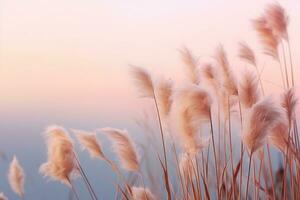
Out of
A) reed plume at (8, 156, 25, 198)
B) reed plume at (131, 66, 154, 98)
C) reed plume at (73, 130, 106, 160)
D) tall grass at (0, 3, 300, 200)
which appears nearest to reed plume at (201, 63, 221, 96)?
tall grass at (0, 3, 300, 200)

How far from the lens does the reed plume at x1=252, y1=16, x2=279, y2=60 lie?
1.77 metres

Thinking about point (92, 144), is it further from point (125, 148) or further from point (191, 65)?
point (191, 65)

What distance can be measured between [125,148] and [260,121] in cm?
44

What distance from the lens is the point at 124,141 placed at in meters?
1.50

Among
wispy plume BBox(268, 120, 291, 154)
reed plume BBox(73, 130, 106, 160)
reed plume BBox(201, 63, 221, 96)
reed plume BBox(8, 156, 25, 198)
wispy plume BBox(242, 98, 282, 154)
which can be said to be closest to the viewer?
wispy plume BBox(242, 98, 282, 154)

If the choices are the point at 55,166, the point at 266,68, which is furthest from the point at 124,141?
the point at 266,68

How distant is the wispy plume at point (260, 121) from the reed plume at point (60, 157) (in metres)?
0.57

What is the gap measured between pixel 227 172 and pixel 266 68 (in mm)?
525

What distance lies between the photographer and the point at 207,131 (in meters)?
2.03

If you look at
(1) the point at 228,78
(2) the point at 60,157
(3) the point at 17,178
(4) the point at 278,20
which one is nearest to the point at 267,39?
(4) the point at 278,20

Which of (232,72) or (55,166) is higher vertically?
(232,72)

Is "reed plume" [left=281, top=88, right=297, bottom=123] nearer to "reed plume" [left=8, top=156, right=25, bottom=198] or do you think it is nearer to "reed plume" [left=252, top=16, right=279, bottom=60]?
"reed plume" [left=252, top=16, right=279, bottom=60]

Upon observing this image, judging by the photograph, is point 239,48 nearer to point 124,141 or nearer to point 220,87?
point 220,87

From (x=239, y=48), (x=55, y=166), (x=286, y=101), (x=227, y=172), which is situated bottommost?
(x=227, y=172)
